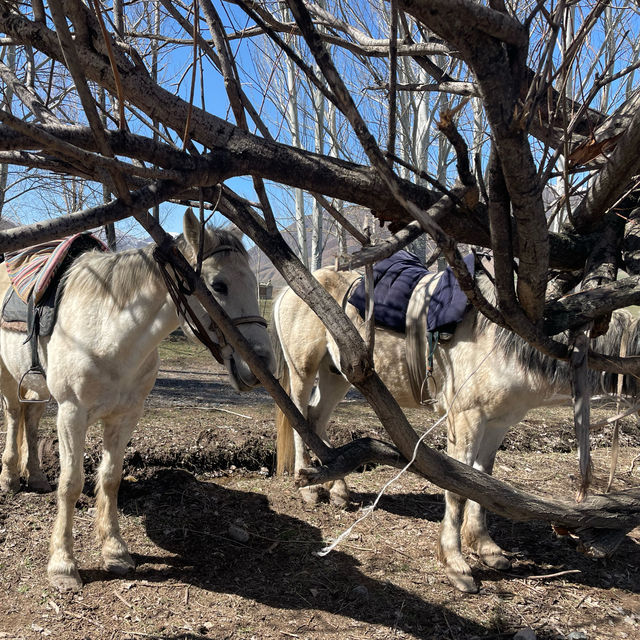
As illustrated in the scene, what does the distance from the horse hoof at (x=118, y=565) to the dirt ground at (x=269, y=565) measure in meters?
0.05

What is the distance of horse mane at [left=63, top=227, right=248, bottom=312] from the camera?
3172 millimetres

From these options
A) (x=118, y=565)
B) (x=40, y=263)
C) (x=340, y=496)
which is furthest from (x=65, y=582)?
(x=340, y=496)

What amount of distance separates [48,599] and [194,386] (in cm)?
571

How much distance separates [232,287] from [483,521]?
8.16 feet

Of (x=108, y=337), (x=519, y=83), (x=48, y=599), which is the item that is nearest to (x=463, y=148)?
(x=519, y=83)

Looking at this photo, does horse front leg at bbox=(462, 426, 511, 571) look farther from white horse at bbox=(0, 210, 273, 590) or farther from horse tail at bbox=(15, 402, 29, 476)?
horse tail at bbox=(15, 402, 29, 476)

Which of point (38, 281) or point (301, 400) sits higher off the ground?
point (38, 281)

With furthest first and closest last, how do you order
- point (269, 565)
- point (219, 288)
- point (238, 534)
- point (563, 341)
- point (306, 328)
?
point (306, 328) → point (238, 534) → point (269, 565) → point (563, 341) → point (219, 288)

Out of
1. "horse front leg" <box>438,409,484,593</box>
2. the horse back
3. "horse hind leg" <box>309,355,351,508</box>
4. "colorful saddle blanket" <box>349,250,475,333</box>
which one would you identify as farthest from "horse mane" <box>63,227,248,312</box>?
"horse hind leg" <box>309,355,351,508</box>

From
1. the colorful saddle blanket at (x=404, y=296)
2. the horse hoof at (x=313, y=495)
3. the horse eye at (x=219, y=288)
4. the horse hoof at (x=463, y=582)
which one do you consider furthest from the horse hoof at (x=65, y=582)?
the colorful saddle blanket at (x=404, y=296)

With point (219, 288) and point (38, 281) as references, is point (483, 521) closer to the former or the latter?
point (219, 288)

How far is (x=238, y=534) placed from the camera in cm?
393

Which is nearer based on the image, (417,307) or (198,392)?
(417,307)

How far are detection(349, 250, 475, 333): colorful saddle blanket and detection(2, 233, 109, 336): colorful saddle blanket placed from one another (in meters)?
2.09
